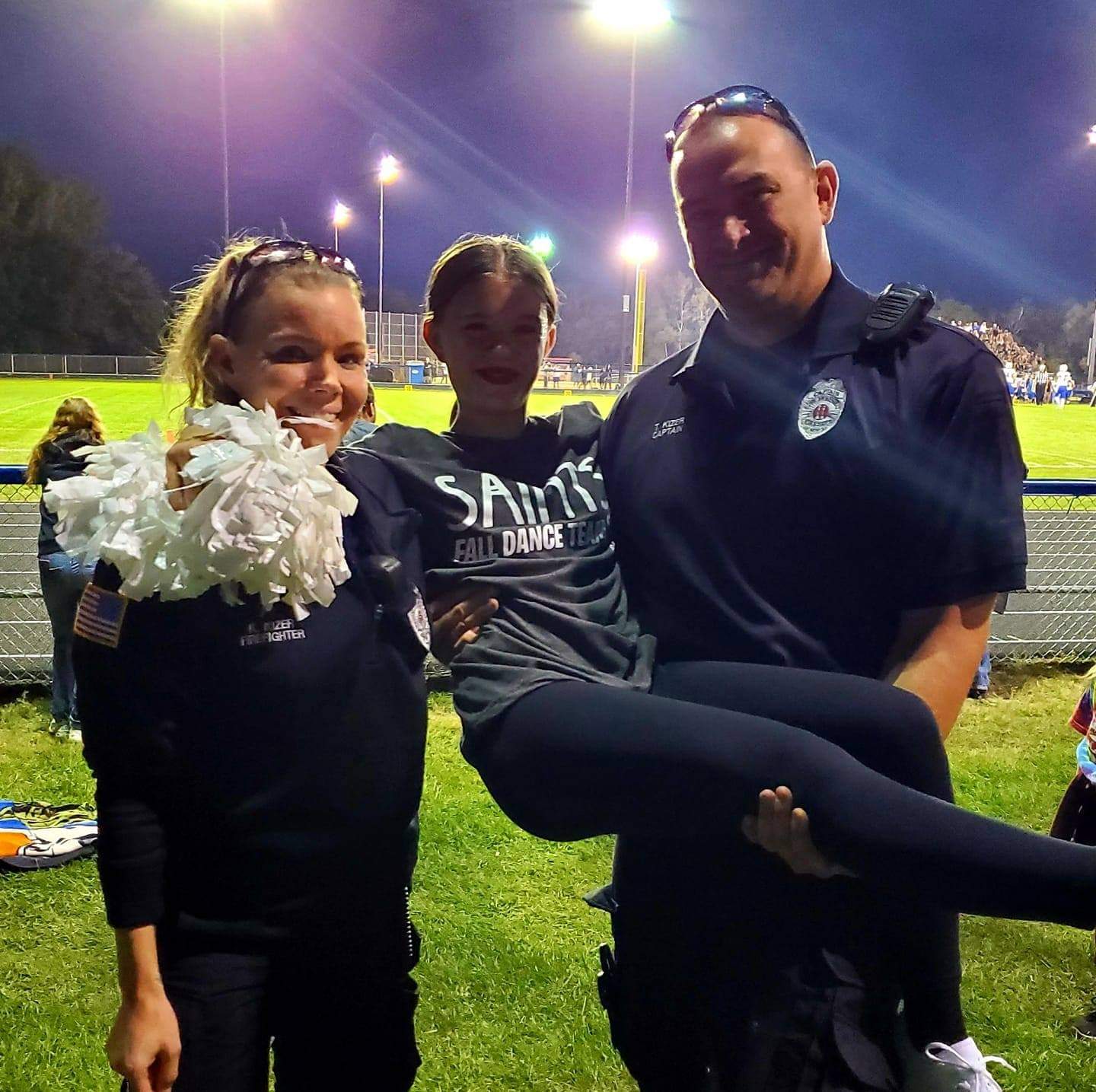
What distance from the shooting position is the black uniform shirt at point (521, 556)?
4.29 ft

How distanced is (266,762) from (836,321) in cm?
113

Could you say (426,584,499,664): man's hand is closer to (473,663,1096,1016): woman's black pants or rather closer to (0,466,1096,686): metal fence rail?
(473,663,1096,1016): woman's black pants

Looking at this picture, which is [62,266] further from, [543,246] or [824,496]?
[824,496]

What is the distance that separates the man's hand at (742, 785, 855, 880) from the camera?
1.11 metres

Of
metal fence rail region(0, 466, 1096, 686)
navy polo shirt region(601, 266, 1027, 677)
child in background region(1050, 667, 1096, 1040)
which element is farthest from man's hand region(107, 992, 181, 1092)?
metal fence rail region(0, 466, 1096, 686)

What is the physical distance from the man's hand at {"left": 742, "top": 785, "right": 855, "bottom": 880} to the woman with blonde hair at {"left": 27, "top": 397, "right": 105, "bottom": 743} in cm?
400

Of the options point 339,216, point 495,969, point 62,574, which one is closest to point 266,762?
point 495,969

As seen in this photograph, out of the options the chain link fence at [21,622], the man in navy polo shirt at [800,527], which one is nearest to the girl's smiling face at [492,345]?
the man in navy polo shirt at [800,527]

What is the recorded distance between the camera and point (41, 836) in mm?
3412

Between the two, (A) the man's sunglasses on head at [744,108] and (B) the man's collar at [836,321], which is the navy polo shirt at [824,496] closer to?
(B) the man's collar at [836,321]

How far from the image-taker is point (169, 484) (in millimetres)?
1213

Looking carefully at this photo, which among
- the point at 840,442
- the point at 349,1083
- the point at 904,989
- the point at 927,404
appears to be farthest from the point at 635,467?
the point at 349,1083

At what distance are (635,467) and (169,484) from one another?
733mm

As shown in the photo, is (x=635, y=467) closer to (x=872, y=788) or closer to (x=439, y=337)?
(x=439, y=337)
